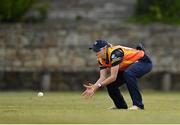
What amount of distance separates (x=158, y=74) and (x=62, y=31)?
3.65 metres

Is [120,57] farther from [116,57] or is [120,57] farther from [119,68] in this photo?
[119,68]

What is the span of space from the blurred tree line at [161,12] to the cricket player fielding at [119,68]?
13971 millimetres

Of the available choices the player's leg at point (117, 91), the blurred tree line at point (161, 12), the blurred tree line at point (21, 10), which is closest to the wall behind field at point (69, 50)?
the blurred tree line at point (161, 12)

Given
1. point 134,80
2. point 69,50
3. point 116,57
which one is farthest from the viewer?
point 69,50

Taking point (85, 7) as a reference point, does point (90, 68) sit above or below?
below

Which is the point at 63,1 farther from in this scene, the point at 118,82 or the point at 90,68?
the point at 118,82

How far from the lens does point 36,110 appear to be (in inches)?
640

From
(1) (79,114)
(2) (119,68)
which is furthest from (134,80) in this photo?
(1) (79,114)

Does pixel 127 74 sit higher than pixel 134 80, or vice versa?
pixel 127 74

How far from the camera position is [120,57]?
→ 661 inches

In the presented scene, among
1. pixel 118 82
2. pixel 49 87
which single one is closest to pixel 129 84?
pixel 118 82

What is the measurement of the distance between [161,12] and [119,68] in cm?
1482

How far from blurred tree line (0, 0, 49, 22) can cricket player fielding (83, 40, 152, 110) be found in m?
14.0

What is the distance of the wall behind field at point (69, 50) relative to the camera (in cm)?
2997
